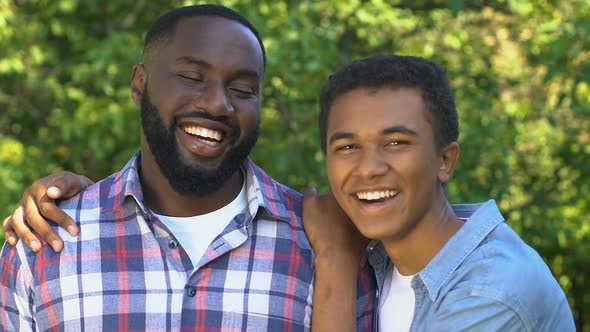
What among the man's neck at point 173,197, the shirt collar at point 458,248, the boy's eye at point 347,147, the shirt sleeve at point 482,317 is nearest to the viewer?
the shirt sleeve at point 482,317

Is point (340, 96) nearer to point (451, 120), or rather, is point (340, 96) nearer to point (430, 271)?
point (451, 120)

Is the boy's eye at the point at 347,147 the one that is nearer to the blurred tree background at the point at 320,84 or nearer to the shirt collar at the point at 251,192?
the shirt collar at the point at 251,192

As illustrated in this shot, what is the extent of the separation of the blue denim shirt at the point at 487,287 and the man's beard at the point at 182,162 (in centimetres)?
68

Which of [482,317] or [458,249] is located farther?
[458,249]

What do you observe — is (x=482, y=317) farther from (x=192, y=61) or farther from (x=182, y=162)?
(x=192, y=61)

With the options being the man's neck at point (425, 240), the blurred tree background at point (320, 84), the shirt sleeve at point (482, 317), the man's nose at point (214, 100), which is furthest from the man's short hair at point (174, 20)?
the blurred tree background at point (320, 84)

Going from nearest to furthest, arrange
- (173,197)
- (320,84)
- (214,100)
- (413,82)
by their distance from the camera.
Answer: (413,82) < (214,100) < (173,197) < (320,84)

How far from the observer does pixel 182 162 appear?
2723 mm

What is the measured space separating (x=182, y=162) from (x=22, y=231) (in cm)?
52

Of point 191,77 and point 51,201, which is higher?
point 191,77

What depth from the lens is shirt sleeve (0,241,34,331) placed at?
2.54 m

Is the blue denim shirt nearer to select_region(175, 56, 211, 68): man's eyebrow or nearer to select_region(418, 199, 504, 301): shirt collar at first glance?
select_region(418, 199, 504, 301): shirt collar

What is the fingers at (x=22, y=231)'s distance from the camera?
8.38 feet

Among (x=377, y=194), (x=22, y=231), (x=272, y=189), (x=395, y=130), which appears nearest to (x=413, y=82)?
(x=395, y=130)
